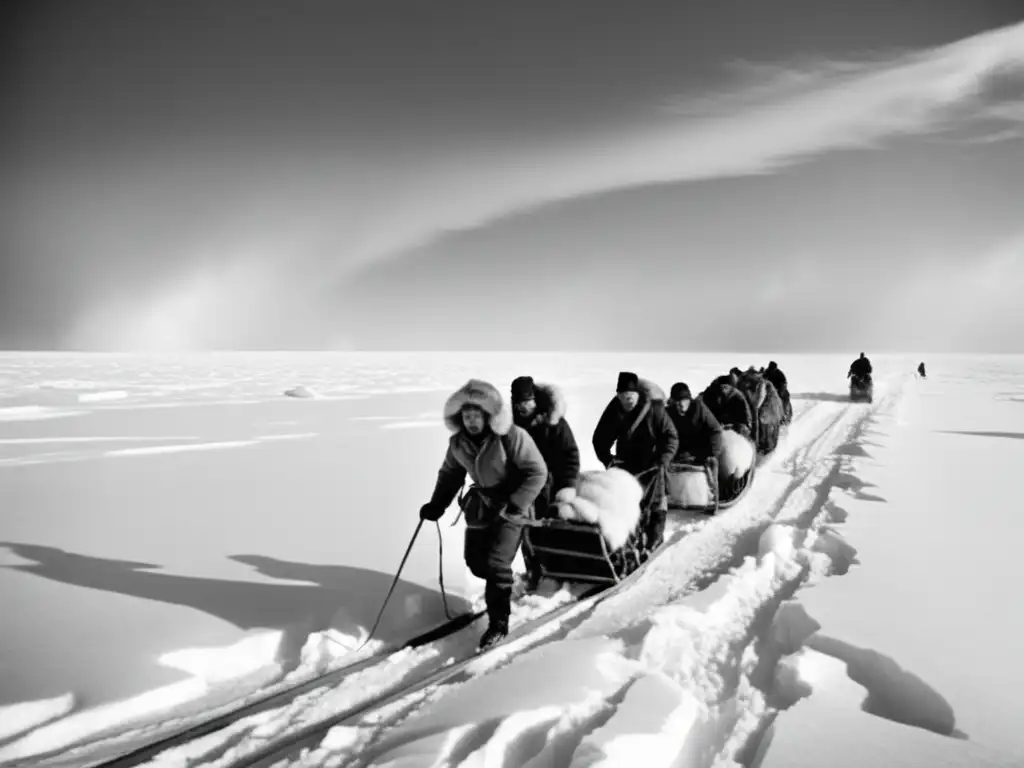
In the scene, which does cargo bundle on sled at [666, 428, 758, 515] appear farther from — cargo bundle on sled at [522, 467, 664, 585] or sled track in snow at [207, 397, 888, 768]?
cargo bundle on sled at [522, 467, 664, 585]

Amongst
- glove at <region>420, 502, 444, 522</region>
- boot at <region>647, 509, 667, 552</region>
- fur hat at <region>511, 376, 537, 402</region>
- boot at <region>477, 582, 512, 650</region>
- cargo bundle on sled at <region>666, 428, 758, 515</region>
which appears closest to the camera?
boot at <region>477, 582, 512, 650</region>

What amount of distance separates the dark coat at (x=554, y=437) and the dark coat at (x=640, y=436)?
130cm

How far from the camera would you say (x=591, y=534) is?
176 inches

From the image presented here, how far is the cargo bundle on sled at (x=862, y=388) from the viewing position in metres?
19.2

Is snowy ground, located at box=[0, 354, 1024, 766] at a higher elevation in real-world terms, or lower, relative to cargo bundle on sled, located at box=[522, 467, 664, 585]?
lower

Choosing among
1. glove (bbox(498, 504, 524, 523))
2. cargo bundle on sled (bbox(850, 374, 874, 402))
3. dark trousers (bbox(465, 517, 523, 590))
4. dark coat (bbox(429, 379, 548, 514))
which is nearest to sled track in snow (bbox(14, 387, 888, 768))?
dark trousers (bbox(465, 517, 523, 590))

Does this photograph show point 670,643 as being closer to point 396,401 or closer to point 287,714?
point 287,714

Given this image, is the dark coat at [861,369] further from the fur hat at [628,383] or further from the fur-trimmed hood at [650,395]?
the fur hat at [628,383]

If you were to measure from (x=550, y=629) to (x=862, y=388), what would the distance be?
61.6 ft

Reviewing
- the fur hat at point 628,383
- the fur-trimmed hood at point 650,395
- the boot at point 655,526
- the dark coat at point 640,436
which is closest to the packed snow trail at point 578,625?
the boot at point 655,526

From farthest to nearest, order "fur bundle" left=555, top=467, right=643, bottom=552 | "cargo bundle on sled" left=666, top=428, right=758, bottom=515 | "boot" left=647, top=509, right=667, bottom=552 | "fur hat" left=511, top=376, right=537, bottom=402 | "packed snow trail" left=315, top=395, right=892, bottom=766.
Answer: "cargo bundle on sled" left=666, top=428, right=758, bottom=515
"boot" left=647, top=509, right=667, bottom=552
"fur bundle" left=555, top=467, right=643, bottom=552
"fur hat" left=511, top=376, right=537, bottom=402
"packed snow trail" left=315, top=395, right=892, bottom=766

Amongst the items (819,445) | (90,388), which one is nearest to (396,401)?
(90,388)

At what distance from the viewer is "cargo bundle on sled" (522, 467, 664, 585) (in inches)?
174

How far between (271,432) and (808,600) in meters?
12.7
